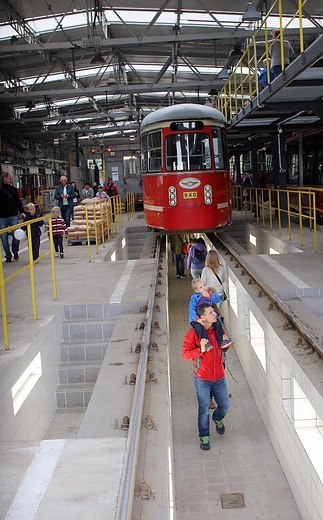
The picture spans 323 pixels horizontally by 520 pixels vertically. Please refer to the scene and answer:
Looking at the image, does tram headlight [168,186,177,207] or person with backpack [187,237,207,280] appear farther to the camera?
tram headlight [168,186,177,207]

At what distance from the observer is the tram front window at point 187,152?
45.9ft

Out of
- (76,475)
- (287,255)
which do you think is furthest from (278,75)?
(76,475)

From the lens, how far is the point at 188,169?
550 inches

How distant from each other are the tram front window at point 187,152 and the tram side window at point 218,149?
23 centimetres

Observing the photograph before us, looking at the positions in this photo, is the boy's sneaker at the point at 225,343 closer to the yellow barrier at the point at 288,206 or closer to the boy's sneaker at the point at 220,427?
the boy's sneaker at the point at 220,427

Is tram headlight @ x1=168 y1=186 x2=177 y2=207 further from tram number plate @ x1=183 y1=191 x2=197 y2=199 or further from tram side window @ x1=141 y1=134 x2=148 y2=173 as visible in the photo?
tram side window @ x1=141 y1=134 x2=148 y2=173

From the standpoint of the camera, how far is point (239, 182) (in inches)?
1309

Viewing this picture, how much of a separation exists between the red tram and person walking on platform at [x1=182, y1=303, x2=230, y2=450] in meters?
7.34

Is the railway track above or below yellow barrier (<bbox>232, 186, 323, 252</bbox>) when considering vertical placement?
below

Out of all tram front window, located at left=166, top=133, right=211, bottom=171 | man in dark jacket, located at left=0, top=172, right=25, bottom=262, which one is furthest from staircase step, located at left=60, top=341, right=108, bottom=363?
tram front window, located at left=166, top=133, right=211, bottom=171

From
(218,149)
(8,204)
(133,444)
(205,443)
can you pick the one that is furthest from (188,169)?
(133,444)

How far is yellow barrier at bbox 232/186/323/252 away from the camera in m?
14.1

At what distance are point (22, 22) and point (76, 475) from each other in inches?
680

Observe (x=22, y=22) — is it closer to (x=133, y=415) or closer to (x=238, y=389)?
(x=238, y=389)
